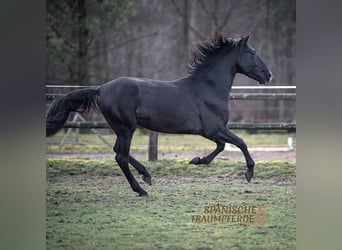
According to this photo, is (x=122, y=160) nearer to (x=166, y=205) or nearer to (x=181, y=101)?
(x=166, y=205)

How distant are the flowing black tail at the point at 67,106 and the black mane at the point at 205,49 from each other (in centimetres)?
78

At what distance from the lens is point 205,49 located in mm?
5691

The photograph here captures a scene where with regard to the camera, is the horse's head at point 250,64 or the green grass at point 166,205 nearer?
the green grass at point 166,205

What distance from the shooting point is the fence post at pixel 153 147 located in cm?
572

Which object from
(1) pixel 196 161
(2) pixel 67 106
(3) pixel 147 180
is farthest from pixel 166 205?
(2) pixel 67 106

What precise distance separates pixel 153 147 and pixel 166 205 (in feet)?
1.57

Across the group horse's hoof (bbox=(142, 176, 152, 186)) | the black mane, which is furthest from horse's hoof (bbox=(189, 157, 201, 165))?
the black mane

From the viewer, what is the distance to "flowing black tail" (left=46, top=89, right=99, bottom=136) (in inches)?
221

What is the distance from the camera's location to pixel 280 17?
5.66 m

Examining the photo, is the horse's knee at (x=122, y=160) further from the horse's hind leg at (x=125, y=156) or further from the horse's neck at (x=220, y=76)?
the horse's neck at (x=220, y=76)

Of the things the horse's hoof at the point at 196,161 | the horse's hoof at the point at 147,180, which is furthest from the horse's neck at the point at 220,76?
the horse's hoof at the point at 147,180

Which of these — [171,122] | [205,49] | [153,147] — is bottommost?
[153,147]
